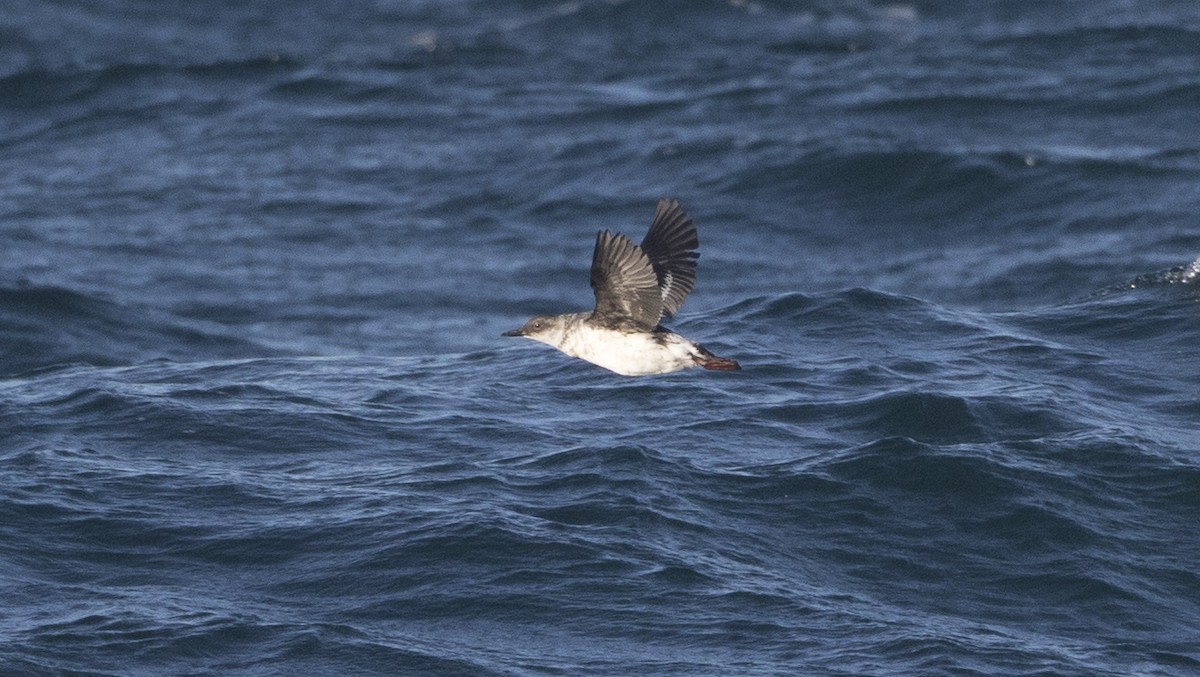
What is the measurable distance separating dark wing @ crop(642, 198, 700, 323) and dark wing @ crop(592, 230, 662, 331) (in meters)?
0.33

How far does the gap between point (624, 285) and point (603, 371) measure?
5.89 m

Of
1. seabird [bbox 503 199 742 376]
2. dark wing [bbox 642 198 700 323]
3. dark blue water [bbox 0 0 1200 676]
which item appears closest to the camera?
seabird [bbox 503 199 742 376]

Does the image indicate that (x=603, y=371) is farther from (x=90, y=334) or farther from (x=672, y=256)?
(x=90, y=334)

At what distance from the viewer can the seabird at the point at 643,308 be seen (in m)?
11.6

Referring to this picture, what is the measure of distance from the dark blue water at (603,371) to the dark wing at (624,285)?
202cm

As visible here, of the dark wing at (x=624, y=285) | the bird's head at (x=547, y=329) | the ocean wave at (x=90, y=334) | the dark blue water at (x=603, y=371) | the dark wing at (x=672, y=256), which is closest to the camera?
the dark wing at (x=624, y=285)

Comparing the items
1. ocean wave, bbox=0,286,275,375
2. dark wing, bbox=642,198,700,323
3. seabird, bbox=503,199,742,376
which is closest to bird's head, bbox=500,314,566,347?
seabird, bbox=503,199,742,376

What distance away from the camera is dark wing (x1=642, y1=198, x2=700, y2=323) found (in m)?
12.1

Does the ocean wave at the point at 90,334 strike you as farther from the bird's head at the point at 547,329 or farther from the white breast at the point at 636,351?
the white breast at the point at 636,351

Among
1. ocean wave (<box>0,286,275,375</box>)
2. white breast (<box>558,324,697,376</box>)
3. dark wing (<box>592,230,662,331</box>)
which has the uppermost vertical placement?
dark wing (<box>592,230,662,331</box>)

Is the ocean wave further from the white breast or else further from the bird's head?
the white breast

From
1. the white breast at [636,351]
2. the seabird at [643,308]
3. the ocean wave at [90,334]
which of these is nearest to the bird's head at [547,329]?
the seabird at [643,308]

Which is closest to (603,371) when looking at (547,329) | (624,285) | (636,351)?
(547,329)

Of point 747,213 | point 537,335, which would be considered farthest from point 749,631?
point 747,213
